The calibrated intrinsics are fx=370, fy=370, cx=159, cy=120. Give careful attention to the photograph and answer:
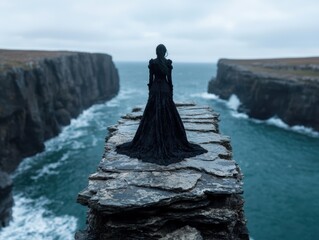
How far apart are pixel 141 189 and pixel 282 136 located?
5185cm

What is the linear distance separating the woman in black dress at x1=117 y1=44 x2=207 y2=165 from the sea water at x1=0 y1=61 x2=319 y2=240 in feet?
35.5

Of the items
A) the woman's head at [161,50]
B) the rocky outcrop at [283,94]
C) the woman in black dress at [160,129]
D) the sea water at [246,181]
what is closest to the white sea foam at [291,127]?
the sea water at [246,181]

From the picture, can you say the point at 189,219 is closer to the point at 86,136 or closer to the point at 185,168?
the point at 185,168

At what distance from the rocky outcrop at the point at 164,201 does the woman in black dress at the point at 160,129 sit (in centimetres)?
60

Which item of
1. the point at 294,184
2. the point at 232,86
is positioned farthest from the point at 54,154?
the point at 232,86

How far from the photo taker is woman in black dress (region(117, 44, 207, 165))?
1165cm

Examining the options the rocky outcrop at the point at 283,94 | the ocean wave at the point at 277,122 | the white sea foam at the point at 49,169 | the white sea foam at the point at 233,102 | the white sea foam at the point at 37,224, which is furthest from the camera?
the white sea foam at the point at 233,102

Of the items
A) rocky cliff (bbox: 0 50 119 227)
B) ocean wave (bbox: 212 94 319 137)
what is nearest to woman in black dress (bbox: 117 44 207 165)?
rocky cliff (bbox: 0 50 119 227)

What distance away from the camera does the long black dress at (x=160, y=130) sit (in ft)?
38.2

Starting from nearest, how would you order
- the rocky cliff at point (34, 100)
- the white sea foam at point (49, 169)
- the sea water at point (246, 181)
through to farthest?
the sea water at point (246, 181) < the white sea foam at point (49, 169) < the rocky cliff at point (34, 100)

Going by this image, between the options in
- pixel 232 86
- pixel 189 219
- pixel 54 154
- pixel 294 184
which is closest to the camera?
pixel 189 219

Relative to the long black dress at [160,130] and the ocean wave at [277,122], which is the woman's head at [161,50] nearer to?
the long black dress at [160,130]

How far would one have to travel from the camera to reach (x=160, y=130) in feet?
38.6

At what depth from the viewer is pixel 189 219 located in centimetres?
913
